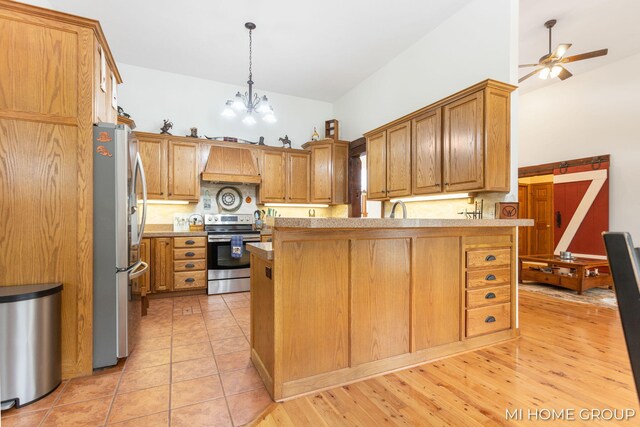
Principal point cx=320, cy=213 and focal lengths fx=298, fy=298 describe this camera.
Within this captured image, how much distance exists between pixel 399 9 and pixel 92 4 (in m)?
3.43

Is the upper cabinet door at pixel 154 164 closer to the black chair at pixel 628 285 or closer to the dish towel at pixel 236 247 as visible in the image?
the dish towel at pixel 236 247

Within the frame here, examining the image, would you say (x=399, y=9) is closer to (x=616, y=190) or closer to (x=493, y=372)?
(x=493, y=372)

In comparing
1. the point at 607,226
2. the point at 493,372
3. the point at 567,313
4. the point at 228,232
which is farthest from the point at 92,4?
the point at 607,226

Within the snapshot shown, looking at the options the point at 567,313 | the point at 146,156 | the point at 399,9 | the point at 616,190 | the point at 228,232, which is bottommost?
the point at 567,313

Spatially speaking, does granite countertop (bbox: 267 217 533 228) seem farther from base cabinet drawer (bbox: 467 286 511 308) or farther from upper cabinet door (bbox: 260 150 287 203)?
upper cabinet door (bbox: 260 150 287 203)

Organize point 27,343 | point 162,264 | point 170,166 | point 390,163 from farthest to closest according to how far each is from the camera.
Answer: point 170,166
point 162,264
point 390,163
point 27,343

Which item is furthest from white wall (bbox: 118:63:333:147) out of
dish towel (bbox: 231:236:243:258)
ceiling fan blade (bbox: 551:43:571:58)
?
ceiling fan blade (bbox: 551:43:571:58)

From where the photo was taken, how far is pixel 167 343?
2.67 metres

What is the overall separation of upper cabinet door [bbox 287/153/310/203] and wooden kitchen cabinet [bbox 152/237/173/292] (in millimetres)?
2108

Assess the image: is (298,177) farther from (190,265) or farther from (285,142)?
(190,265)

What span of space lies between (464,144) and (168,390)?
3206mm

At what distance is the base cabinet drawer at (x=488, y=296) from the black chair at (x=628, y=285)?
6.08ft

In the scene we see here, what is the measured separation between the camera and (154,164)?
449 centimetres

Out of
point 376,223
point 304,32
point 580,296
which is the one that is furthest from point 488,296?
point 304,32
